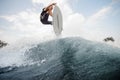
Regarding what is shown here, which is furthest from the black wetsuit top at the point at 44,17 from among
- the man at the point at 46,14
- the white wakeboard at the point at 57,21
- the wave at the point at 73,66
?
the wave at the point at 73,66

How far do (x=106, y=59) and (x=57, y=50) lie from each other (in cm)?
420

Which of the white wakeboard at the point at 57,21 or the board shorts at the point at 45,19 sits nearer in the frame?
the white wakeboard at the point at 57,21

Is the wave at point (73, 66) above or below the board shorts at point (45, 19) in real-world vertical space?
below

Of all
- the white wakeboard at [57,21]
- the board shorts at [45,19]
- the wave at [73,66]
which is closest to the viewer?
the wave at [73,66]

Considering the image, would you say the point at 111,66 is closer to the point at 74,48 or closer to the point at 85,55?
Answer: the point at 85,55

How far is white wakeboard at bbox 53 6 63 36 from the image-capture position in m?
Answer: 14.7

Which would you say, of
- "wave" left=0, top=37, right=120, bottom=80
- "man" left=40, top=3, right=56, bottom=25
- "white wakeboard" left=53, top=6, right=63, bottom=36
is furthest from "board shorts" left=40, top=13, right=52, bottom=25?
"wave" left=0, top=37, right=120, bottom=80

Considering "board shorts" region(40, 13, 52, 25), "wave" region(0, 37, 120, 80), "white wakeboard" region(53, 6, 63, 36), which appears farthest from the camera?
"board shorts" region(40, 13, 52, 25)

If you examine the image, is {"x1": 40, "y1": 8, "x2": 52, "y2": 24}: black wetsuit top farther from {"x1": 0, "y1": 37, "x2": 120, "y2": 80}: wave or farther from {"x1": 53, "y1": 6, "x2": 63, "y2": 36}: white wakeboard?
{"x1": 0, "y1": 37, "x2": 120, "y2": 80}: wave

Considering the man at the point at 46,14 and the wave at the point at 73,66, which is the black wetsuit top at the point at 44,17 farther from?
the wave at the point at 73,66

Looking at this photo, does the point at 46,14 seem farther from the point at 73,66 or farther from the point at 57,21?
the point at 73,66

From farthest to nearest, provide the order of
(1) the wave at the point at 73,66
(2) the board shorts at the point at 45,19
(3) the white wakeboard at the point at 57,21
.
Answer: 1. (2) the board shorts at the point at 45,19
2. (3) the white wakeboard at the point at 57,21
3. (1) the wave at the point at 73,66

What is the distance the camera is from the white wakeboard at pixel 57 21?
14.7 meters

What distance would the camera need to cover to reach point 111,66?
22.9 feet
